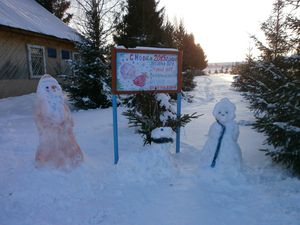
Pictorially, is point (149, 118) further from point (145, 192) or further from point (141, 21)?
point (141, 21)

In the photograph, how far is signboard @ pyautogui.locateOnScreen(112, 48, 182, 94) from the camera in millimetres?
3930

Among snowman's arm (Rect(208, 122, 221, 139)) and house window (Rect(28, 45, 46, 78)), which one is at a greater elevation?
house window (Rect(28, 45, 46, 78))

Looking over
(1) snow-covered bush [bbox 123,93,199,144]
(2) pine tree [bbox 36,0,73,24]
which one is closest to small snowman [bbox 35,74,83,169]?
(1) snow-covered bush [bbox 123,93,199,144]

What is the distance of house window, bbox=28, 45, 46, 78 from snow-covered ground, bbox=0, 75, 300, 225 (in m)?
9.43

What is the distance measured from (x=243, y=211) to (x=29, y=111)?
836 centimetres

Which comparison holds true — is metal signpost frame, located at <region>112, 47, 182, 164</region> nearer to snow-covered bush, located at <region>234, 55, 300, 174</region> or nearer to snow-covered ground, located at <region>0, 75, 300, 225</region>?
snow-covered ground, located at <region>0, 75, 300, 225</region>

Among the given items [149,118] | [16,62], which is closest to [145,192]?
[149,118]

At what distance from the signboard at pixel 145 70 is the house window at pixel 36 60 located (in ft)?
34.8

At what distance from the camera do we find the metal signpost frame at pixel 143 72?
3.93 metres

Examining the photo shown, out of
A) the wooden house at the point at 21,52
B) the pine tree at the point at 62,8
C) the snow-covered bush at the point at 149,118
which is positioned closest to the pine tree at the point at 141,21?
the wooden house at the point at 21,52

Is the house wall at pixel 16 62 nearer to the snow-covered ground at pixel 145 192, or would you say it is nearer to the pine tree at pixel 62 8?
the snow-covered ground at pixel 145 192

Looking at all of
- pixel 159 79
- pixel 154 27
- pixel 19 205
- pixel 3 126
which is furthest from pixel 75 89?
pixel 19 205

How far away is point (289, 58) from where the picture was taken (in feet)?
12.5

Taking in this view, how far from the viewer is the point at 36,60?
13453 millimetres
